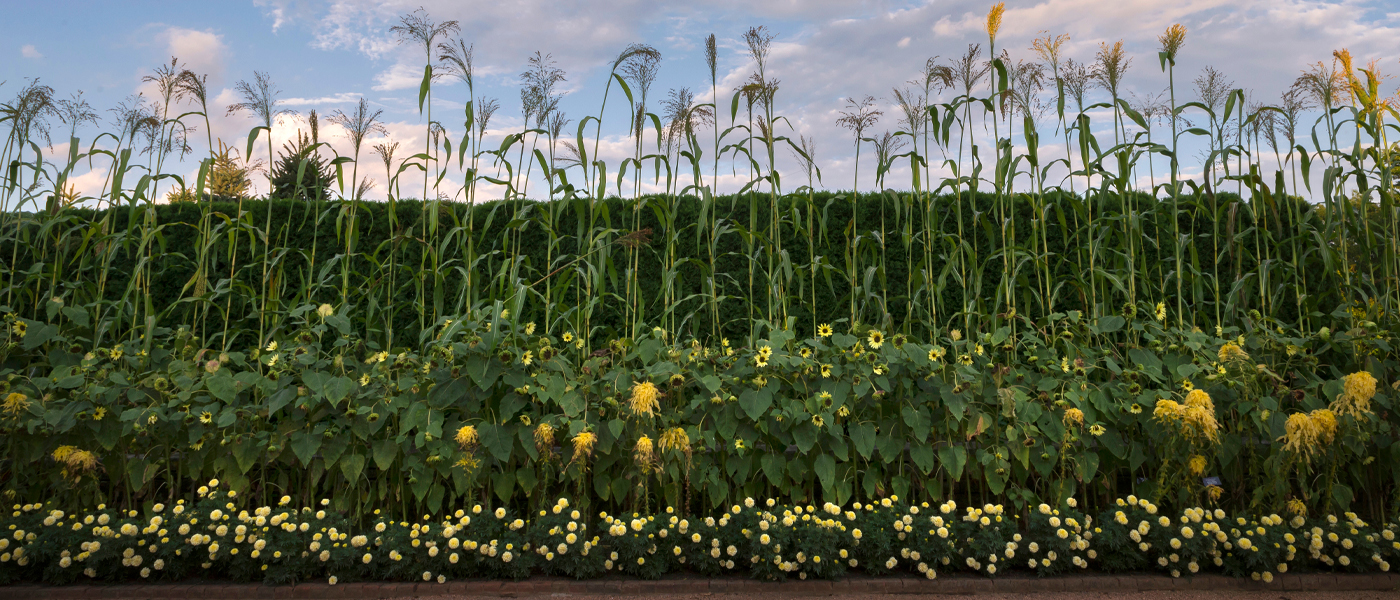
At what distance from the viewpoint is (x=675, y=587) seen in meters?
2.15

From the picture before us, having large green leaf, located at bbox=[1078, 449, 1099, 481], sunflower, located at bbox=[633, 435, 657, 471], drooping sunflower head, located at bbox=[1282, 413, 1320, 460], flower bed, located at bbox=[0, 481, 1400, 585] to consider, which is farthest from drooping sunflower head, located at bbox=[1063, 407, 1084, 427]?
sunflower, located at bbox=[633, 435, 657, 471]

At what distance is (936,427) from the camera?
7.99 ft

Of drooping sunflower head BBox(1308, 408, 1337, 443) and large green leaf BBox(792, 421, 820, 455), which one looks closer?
drooping sunflower head BBox(1308, 408, 1337, 443)

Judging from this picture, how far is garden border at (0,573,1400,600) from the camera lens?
213 centimetres

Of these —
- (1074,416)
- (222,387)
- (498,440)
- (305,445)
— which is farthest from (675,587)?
(222,387)

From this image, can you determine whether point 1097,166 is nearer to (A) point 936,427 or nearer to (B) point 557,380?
(A) point 936,427

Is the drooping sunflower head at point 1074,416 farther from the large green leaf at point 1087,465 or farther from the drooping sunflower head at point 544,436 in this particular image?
the drooping sunflower head at point 544,436

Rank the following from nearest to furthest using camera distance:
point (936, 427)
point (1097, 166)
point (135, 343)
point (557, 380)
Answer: point (557, 380) → point (936, 427) → point (135, 343) → point (1097, 166)

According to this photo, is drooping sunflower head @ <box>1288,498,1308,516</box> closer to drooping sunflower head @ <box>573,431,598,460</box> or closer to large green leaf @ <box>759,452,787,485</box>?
large green leaf @ <box>759,452,787,485</box>

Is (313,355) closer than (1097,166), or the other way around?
(313,355)

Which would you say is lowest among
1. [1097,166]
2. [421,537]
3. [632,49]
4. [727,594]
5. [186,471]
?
[727,594]

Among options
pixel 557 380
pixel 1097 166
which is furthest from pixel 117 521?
pixel 1097 166

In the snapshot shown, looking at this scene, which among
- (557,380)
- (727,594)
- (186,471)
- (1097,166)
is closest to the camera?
(727,594)

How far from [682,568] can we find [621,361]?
0.73 meters
